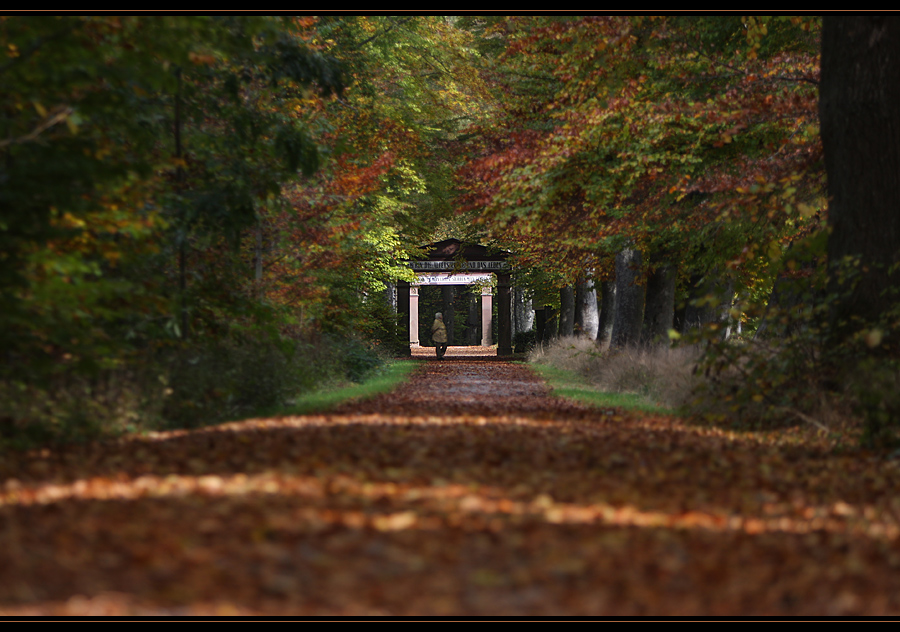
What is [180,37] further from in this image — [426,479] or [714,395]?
[714,395]

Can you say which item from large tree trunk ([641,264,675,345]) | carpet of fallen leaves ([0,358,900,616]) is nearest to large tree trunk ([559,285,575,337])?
large tree trunk ([641,264,675,345])

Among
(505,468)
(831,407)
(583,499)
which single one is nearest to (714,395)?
(831,407)

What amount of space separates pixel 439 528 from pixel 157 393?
18.0ft

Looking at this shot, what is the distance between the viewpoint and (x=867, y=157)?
10.5 m

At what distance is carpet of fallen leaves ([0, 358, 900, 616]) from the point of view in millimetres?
4129

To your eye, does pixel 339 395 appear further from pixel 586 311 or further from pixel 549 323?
pixel 549 323

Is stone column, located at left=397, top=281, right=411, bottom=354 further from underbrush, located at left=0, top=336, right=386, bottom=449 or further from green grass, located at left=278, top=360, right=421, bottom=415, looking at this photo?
underbrush, located at left=0, top=336, right=386, bottom=449

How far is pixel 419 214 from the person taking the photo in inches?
1315

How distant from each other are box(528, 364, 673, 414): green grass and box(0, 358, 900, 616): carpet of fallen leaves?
4759 millimetres

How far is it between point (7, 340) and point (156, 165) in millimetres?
2591

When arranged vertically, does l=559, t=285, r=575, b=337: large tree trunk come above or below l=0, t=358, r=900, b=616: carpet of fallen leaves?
above

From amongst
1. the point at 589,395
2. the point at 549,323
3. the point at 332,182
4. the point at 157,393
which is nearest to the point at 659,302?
the point at 589,395

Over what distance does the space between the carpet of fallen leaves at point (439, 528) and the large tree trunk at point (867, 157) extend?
2.65 meters

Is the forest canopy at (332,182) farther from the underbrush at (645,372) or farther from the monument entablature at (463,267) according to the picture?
the monument entablature at (463,267)
